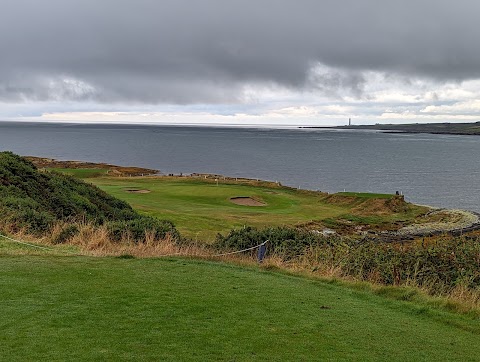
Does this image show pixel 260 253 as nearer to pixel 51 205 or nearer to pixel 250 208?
pixel 51 205

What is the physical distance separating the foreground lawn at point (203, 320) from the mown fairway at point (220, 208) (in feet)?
59.3

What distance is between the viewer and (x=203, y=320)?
6820mm

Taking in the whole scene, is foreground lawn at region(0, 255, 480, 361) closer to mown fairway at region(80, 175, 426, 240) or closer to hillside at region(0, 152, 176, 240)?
hillside at region(0, 152, 176, 240)

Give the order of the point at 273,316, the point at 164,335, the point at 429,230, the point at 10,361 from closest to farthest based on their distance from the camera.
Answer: the point at 10,361 → the point at 164,335 → the point at 273,316 → the point at 429,230

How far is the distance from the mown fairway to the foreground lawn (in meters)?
18.1

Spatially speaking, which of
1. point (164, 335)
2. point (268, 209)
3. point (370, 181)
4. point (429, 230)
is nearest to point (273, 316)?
point (164, 335)

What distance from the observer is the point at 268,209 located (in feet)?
151

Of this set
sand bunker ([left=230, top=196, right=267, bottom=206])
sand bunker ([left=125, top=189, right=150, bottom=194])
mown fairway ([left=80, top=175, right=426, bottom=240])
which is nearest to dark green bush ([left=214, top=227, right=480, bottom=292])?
mown fairway ([left=80, top=175, right=426, bottom=240])

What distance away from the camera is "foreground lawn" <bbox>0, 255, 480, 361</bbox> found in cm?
573

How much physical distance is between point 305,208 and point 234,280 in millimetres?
39675

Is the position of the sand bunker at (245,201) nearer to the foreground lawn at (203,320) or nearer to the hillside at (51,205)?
the hillside at (51,205)

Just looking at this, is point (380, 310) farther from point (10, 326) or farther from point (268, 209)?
point (268, 209)

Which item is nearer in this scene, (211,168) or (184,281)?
(184,281)

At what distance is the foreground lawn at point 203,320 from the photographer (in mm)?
5734
